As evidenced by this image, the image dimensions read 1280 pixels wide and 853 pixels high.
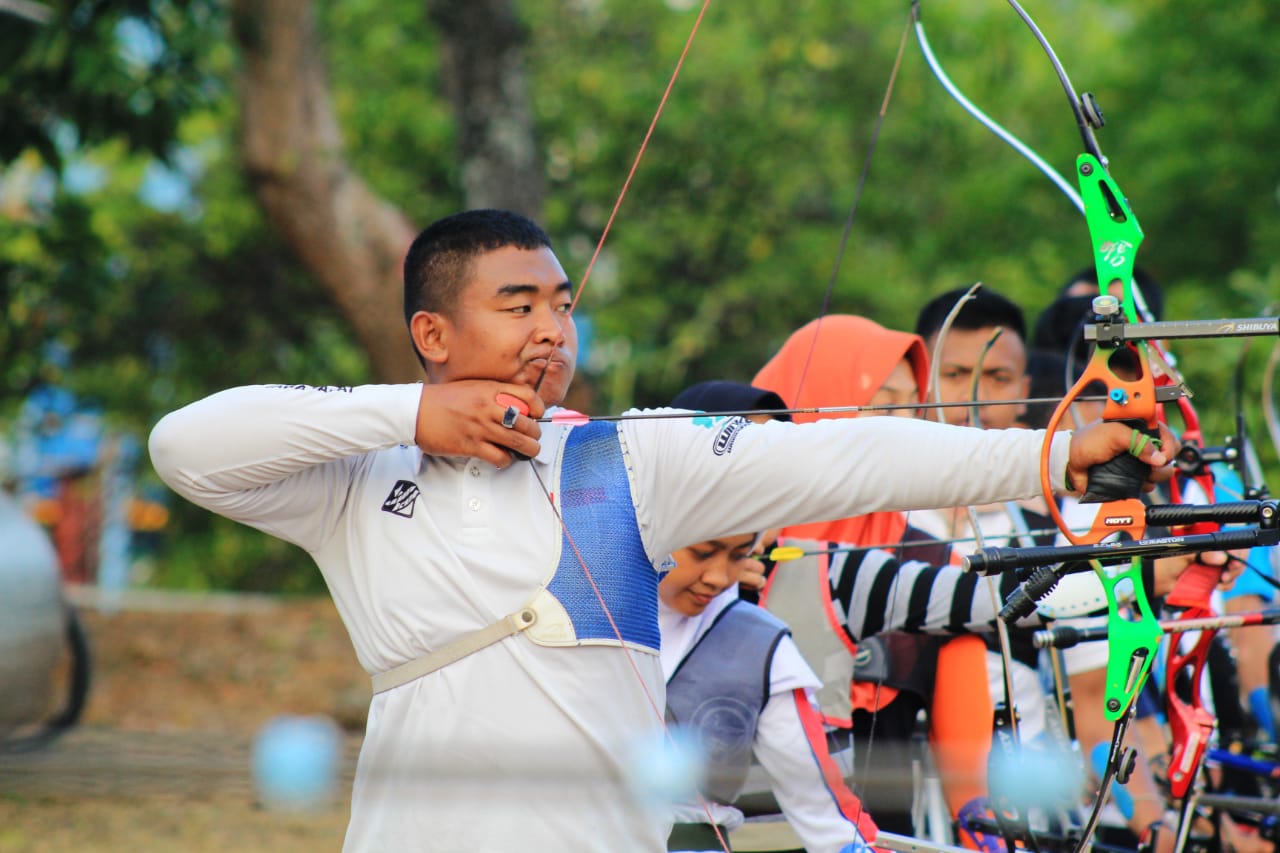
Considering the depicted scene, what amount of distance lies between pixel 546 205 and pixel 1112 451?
8588mm

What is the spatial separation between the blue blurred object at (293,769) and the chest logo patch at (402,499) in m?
0.36

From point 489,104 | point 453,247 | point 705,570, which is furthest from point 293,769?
point 489,104

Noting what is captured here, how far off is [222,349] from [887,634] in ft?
25.5

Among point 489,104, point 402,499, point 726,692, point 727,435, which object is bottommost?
point 726,692

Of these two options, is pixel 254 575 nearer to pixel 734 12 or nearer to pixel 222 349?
pixel 222 349

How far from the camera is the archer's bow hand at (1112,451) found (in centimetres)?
191

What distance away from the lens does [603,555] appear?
2.22m

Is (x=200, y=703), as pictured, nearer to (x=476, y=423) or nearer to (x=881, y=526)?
(x=881, y=526)

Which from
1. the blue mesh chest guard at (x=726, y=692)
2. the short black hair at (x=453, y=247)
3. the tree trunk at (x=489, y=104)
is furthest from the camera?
the tree trunk at (x=489, y=104)

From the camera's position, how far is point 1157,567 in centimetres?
289

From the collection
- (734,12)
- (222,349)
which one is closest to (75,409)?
(222,349)

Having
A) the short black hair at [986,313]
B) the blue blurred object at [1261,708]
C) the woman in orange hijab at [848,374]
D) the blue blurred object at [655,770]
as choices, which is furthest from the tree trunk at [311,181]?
the blue blurred object at [655,770]

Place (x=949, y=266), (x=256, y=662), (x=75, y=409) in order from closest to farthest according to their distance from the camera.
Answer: (x=256, y=662)
(x=75, y=409)
(x=949, y=266)

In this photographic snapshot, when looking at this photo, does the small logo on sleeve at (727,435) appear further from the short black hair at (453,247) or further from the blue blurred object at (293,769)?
the blue blurred object at (293,769)
